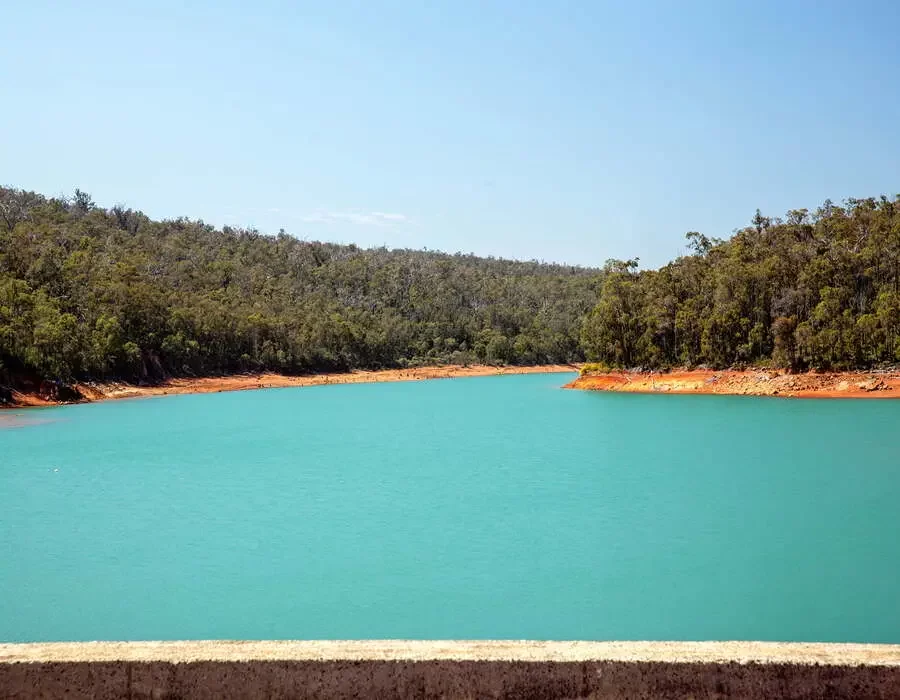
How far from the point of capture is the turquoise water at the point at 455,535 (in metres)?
11.0

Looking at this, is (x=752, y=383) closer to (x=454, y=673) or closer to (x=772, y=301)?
(x=772, y=301)

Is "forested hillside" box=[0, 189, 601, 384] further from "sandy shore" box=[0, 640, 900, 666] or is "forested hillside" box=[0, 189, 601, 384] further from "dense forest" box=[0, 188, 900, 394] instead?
"sandy shore" box=[0, 640, 900, 666]

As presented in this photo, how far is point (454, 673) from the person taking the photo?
576 centimetres

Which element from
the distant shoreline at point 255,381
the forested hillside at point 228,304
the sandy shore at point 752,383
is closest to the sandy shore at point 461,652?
the distant shoreline at point 255,381

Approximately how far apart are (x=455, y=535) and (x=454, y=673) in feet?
33.2

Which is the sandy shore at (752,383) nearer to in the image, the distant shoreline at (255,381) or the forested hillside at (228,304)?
the distant shoreline at (255,381)

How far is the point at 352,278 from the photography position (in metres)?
119

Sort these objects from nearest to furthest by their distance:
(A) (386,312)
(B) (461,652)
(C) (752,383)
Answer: (B) (461,652) < (C) (752,383) < (A) (386,312)

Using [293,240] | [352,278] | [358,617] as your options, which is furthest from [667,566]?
[293,240]

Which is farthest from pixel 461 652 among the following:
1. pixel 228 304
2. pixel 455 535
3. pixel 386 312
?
pixel 386 312

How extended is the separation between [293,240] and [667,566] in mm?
135408

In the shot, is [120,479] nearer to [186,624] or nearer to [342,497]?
[342,497]

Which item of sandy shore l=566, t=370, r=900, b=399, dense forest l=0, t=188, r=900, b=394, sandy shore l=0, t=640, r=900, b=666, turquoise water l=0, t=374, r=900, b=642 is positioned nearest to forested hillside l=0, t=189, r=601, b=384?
dense forest l=0, t=188, r=900, b=394

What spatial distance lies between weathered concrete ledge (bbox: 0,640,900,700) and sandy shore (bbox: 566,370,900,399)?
49.6 meters
